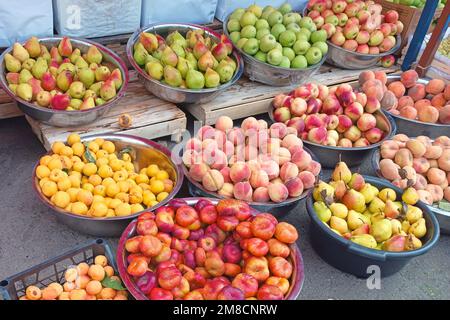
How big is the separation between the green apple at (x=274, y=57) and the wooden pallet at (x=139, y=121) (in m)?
0.74

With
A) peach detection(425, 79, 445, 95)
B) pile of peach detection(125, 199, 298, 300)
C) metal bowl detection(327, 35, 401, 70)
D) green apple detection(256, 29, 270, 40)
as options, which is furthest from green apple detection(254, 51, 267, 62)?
Result: pile of peach detection(125, 199, 298, 300)

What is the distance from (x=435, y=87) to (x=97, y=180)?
2.62 metres

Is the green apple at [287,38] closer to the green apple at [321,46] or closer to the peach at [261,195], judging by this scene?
the green apple at [321,46]

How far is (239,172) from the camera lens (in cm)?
229

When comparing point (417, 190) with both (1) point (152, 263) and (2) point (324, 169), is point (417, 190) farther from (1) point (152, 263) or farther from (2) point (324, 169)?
(1) point (152, 263)

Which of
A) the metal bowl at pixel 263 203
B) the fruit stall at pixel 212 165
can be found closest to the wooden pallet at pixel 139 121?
the fruit stall at pixel 212 165

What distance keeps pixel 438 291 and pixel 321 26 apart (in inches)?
86.4

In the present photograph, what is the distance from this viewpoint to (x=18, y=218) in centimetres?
237

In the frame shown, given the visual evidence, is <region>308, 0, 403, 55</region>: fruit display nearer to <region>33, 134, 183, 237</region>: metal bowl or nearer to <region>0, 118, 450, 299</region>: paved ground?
<region>0, 118, 450, 299</region>: paved ground

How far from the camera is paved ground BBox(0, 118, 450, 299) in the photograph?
2.22 m

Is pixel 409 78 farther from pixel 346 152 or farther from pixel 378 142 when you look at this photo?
pixel 346 152

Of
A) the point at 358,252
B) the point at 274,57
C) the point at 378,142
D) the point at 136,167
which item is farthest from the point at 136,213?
the point at 378,142

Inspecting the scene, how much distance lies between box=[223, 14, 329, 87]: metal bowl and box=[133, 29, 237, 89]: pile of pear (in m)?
0.18

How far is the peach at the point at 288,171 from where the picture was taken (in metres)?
2.35
